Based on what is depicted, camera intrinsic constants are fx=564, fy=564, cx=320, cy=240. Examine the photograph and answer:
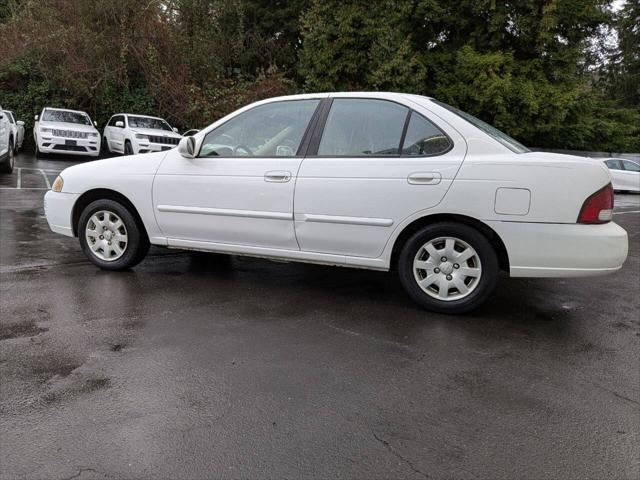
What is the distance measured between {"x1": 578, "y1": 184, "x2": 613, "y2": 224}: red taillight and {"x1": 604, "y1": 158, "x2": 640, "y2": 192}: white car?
19034 millimetres

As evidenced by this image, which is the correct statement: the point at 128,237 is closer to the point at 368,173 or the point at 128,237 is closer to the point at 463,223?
the point at 368,173

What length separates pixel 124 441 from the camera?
2.58 m

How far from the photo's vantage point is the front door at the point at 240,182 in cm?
476

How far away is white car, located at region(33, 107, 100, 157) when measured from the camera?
16.6 meters

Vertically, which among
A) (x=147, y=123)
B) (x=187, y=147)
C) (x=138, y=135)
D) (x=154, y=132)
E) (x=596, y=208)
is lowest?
(x=596, y=208)

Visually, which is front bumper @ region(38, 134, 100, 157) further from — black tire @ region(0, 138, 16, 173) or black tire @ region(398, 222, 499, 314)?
black tire @ region(398, 222, 499, 314)

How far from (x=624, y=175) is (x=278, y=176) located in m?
20.4

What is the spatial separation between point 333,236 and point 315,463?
7.81ft

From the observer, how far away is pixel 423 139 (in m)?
4.49

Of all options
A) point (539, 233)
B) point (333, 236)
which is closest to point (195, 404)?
point (333, 236)

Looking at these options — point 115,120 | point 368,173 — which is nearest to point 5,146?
point 115,120

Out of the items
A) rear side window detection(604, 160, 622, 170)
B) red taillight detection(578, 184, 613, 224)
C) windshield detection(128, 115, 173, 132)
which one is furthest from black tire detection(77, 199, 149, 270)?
rear side window detection(604, 160, 622, 170)

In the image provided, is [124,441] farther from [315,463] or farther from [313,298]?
[313,298]

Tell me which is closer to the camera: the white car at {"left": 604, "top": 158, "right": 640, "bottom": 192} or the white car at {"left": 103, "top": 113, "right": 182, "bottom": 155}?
the white car at {"left": 103, "top": 113, "right": 182, "bottom": 155}
